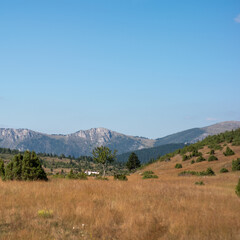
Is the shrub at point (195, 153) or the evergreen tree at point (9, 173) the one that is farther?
the shrub at point (195, 153)

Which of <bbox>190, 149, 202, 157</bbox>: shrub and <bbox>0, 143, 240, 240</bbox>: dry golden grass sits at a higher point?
<bbox>0, 143, 240, 240</bbox>: dry golden grass

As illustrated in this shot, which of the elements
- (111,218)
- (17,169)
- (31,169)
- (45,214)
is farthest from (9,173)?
(111,218)

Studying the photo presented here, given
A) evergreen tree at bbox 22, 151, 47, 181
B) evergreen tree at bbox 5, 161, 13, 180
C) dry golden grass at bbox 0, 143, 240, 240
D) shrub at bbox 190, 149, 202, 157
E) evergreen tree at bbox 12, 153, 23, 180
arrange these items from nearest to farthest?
dry golden grass at bbox 0, 143, 240, 240, evergreen tree at bbox 22, 151, 47, 181, evergreen tree at bbox 12, 153, 23, 180, evergreen tree at bbox 5, 161, 13, 180, shrub at bbox 190, 149, 202, 157

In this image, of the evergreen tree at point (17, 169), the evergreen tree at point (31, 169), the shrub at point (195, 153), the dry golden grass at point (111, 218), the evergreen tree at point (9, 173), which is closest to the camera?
the dry golden grass at point (111, 218)

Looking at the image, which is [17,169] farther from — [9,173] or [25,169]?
[9,173]

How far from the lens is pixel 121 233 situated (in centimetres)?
684

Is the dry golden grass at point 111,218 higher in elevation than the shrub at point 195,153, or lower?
higher

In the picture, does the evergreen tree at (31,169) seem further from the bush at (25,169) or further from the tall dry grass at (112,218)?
the tall dry grass at (112,218)

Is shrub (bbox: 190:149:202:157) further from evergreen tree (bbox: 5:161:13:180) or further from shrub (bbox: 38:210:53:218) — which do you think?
shrub (bbox: 38:210:53:218)

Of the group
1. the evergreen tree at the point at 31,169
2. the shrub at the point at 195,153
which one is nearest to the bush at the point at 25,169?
the evergreen tree at the point at 31,169

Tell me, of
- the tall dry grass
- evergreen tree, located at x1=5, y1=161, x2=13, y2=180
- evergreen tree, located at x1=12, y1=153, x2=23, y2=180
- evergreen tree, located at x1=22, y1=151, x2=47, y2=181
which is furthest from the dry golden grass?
evergreen tree, located at x1=5, y1=161, x2=13, y2=180

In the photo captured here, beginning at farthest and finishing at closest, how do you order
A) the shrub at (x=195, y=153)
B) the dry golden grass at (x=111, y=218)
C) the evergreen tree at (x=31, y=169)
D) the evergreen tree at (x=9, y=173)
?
the shrub at (x=195, y=153), the evergreen tree at (x=9, y=173), the evergreen tree at (x=31, y=169), the dry golden grass at (x=111, y=218)

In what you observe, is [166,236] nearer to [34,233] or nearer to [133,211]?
[133,211]

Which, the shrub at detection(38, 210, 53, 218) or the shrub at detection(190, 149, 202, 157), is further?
the shrub at detection(190, 149, 202, 157)
